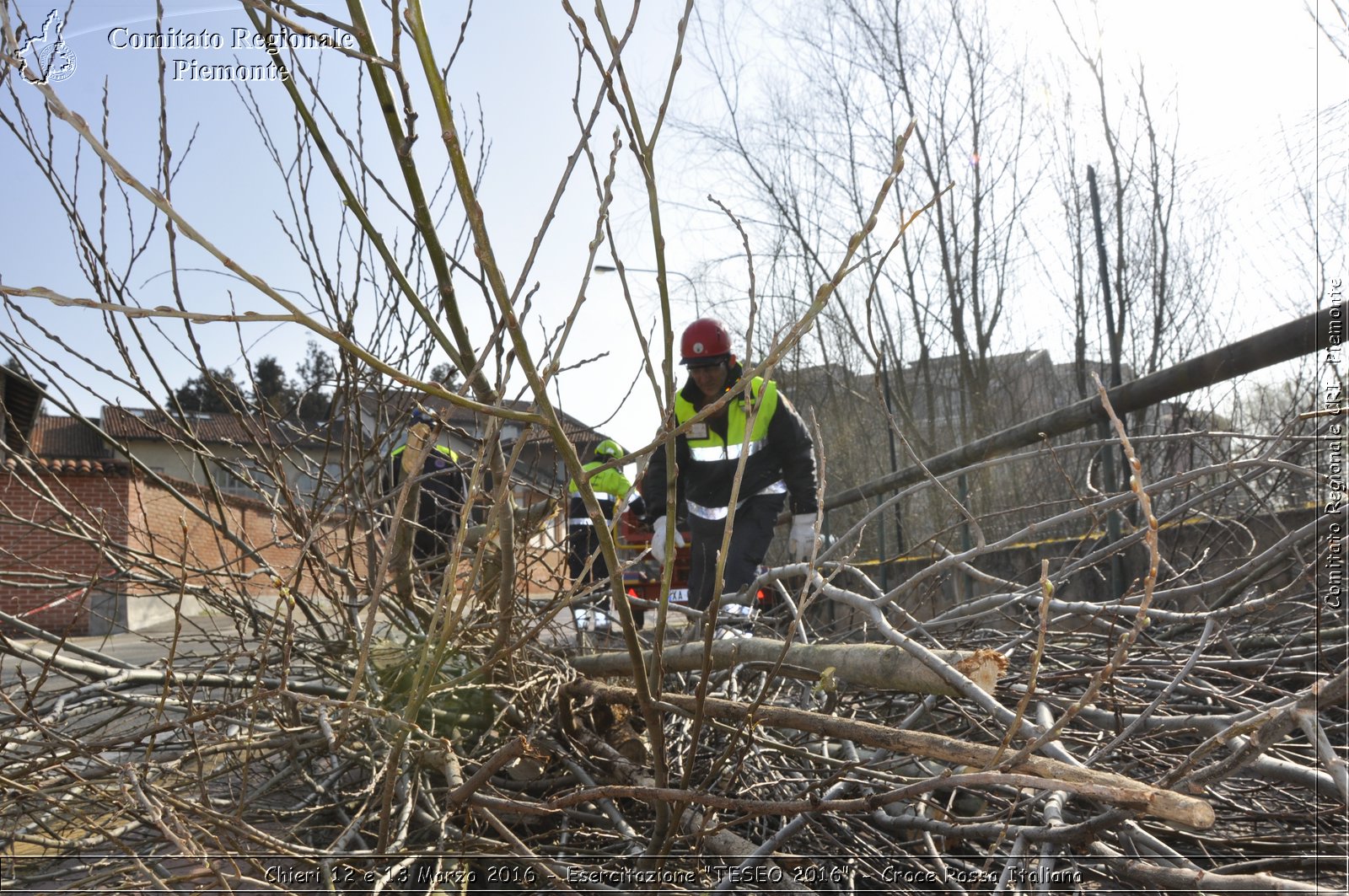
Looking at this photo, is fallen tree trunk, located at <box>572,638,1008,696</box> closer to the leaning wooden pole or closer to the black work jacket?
the leaning wooden pole

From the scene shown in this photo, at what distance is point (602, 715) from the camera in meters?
2.73

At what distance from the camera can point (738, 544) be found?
4.92m

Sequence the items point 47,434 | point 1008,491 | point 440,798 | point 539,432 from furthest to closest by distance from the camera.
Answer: point 47,434
point 1008,491
point 440,798
point 539,432

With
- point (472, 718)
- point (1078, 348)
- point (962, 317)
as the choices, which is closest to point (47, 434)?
point (962, 317)

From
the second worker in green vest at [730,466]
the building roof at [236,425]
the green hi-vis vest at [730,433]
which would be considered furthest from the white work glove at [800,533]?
the building roof at [236,425]

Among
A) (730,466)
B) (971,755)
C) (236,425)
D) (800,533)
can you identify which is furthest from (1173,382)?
(236,425)

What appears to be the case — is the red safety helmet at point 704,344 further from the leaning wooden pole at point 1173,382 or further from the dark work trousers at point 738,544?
the leaning wooden pole at point 1173,382

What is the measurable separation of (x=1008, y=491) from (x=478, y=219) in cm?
1210

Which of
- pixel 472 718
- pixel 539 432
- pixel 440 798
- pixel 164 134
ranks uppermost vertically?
pixel 164 134

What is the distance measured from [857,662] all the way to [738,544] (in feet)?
10.3

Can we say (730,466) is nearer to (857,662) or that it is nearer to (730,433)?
(730,433)

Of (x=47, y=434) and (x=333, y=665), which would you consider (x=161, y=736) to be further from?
(x=47, y=434)

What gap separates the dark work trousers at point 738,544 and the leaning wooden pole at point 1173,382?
108 centimetres

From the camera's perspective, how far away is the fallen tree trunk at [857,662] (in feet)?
5.11
